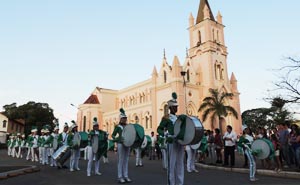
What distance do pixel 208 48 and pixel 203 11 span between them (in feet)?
32.1

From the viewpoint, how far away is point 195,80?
50188 mm

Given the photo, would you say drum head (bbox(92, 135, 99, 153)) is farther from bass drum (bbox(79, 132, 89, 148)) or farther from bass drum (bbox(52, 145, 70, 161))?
bass drum (bbox(52, 145, 70, 161))

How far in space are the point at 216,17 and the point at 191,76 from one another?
646 inches

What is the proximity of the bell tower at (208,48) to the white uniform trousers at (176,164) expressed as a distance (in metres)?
42.9

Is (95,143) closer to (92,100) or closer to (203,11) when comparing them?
(203,11)

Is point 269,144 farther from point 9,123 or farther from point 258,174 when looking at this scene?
point 9,123

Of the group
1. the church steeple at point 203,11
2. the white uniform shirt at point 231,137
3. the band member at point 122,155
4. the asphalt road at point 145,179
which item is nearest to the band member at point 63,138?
the asphalt road at point 145,179

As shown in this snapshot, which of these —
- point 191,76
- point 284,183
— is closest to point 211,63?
point 191,76

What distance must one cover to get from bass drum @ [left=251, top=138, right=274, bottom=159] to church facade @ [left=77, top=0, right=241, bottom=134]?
3129 centimetres

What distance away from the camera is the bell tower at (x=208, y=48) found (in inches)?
1971

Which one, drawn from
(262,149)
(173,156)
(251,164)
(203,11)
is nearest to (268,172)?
(262,149)

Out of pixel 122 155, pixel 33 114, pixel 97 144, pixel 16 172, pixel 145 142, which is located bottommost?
pixel 16 172

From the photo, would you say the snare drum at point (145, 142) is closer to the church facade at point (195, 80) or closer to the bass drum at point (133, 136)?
the bass drum at point (133, 136)

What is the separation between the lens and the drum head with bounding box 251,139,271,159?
966cm
